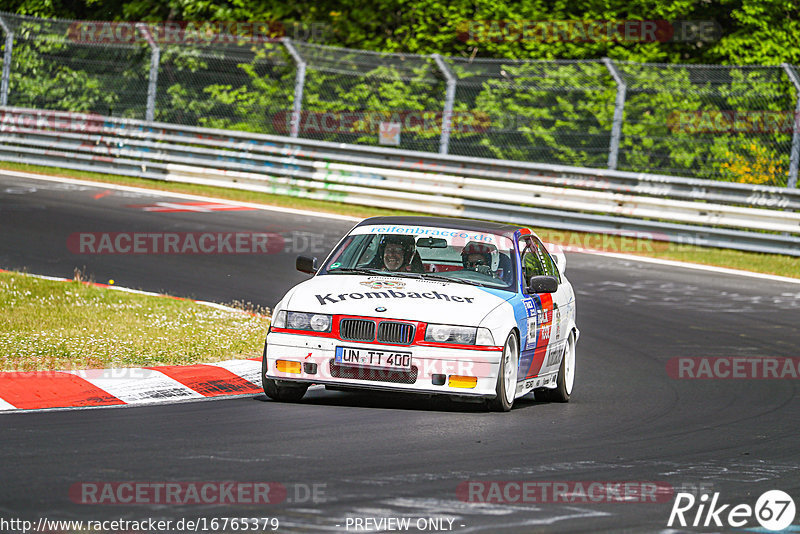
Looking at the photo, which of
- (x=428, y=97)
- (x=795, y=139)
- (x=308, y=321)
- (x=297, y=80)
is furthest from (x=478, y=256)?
(x=297, y=80)

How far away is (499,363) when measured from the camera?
29.5ft

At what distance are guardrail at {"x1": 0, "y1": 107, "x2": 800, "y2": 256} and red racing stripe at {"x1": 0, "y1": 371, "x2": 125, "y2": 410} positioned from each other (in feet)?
43.2

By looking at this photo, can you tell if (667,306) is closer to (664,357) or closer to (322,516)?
(664,357)

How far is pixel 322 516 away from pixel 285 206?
17.7 m

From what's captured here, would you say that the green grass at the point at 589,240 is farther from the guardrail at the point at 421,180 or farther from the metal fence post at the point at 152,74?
the metal fence post at the point at 152,74

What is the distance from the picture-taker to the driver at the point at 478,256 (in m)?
10.1

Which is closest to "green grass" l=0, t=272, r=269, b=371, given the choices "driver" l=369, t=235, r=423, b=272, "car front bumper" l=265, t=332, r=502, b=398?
"driver" l=369, t=235, r=423, b=272

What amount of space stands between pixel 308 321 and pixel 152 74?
680 inches

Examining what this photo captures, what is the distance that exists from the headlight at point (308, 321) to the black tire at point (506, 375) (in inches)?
46.5

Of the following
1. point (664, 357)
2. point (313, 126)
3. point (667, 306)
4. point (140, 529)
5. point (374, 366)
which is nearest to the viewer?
point (140, 529)

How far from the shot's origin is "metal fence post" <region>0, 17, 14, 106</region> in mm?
26500

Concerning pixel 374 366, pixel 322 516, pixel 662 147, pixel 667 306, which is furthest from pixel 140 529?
pixel 662 147

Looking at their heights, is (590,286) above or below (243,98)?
below

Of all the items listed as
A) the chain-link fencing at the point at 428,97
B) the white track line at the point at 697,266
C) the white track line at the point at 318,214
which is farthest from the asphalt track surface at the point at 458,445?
the chain-link fencing at the point at 428,97
